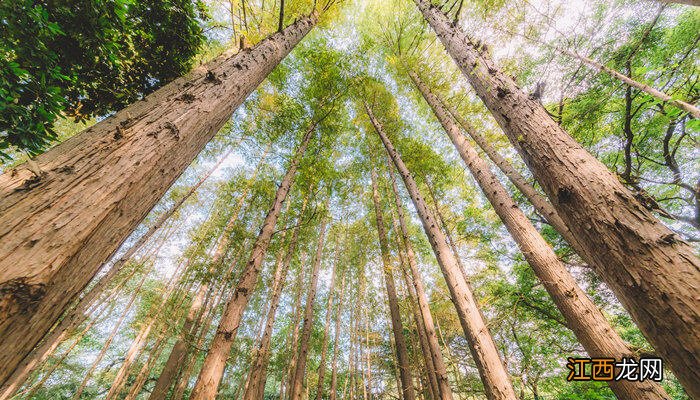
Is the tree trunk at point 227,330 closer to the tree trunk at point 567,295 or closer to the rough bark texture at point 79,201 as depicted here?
the rough bark texture at point 79,201

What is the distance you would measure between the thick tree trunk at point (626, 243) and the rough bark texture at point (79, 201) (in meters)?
2.23

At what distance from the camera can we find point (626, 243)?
1.08 m

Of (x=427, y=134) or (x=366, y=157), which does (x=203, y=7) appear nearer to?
(x=366, y=157)

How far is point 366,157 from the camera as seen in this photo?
10.6 metres

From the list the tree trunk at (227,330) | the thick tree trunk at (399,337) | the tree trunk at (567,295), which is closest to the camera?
the tree trunk at (567,295)

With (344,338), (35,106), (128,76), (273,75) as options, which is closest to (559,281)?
(35,106)

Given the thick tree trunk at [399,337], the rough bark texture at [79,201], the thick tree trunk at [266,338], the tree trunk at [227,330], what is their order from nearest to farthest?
the rough bark texture at [79,201] → the tree trunk at [227,330] → the thick tree trunk at [266,338] → the thick tree trunk at [399,337]

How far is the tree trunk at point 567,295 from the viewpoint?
2.53 meters

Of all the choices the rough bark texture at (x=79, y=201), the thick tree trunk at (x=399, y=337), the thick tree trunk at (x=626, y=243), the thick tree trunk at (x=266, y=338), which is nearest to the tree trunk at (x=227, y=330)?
the thick tree trunk at (x=266, y=338)

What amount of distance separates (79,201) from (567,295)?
459 cm

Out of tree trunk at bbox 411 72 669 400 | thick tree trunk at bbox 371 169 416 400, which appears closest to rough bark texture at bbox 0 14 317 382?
tree trunk at bbox 411 72 669 400

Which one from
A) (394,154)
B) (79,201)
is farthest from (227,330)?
(394,154)

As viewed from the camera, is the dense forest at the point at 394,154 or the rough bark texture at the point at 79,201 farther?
the dense forest at the point at 394,154

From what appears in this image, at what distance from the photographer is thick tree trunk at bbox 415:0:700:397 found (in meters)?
0.89
